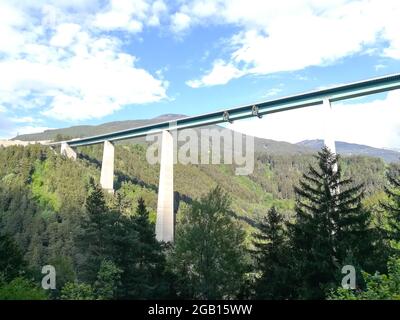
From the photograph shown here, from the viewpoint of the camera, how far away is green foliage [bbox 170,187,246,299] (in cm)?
2144

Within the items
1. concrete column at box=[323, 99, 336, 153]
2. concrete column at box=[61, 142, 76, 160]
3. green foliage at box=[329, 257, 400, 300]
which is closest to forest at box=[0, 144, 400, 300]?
green foliage at box=[329, 257, 400, 300]

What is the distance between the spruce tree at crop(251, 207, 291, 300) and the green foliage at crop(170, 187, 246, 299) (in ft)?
4.08

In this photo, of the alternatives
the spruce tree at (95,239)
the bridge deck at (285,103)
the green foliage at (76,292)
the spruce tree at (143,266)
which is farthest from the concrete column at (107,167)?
the green foliage at (76,292)

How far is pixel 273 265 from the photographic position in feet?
68.1

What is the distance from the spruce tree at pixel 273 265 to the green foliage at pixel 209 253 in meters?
1.24

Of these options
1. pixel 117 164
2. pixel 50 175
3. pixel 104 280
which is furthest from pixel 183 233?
pixel 117 164

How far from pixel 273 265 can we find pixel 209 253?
Answer: 3.33 meters

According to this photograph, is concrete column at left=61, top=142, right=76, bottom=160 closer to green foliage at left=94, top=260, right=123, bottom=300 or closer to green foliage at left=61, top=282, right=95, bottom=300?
green foliage at left=94, top=260, right=123, bottom=300

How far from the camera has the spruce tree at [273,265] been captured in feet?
61.7

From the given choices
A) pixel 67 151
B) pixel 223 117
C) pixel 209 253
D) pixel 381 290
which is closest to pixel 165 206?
pixel 223 117

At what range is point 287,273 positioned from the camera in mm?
18391

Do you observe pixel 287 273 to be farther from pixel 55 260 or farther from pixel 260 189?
pixel 260 189
